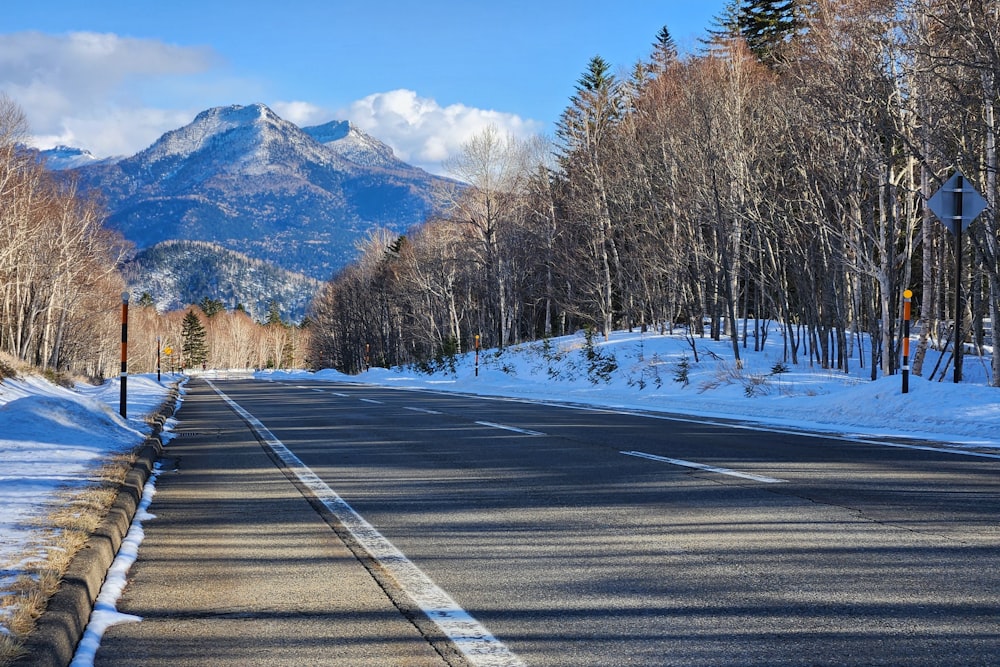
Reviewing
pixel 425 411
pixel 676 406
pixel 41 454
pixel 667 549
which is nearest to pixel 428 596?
pixel 667 549

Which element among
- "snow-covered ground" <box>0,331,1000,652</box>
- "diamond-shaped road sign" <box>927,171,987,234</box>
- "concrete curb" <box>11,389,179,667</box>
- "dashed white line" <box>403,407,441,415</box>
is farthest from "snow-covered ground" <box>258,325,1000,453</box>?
"concrete curb" <box>11,389,179,667</box>

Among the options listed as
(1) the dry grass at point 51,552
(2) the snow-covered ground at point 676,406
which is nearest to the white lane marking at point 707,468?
(2) the snow-covered ground at point 676,406

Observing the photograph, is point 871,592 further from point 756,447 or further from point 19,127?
point 19,127

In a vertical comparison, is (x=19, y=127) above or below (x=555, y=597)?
above

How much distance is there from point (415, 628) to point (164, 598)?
1.45 meters

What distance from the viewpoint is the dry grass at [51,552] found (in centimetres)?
346

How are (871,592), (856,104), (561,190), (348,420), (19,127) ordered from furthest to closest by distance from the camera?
(561,190) → (19,127) → (856,104) → (348,420) → (871,592)

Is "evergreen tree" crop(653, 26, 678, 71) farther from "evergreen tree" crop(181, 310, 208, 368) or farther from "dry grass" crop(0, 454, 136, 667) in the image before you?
"evergreen tree" crop(181, 310, 208, 368)

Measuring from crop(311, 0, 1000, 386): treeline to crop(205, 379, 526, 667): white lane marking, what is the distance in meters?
12.9

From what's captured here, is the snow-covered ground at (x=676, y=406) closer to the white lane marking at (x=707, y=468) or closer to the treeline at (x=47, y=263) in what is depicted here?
the white lane marking at (x=707, y=468)

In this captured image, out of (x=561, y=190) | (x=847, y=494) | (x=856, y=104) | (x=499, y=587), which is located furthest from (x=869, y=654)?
(x=561, y=190)

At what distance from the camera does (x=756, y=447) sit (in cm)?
1007

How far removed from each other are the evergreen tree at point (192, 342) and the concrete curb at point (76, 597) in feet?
476

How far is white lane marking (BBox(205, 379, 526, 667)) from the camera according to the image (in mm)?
3398
